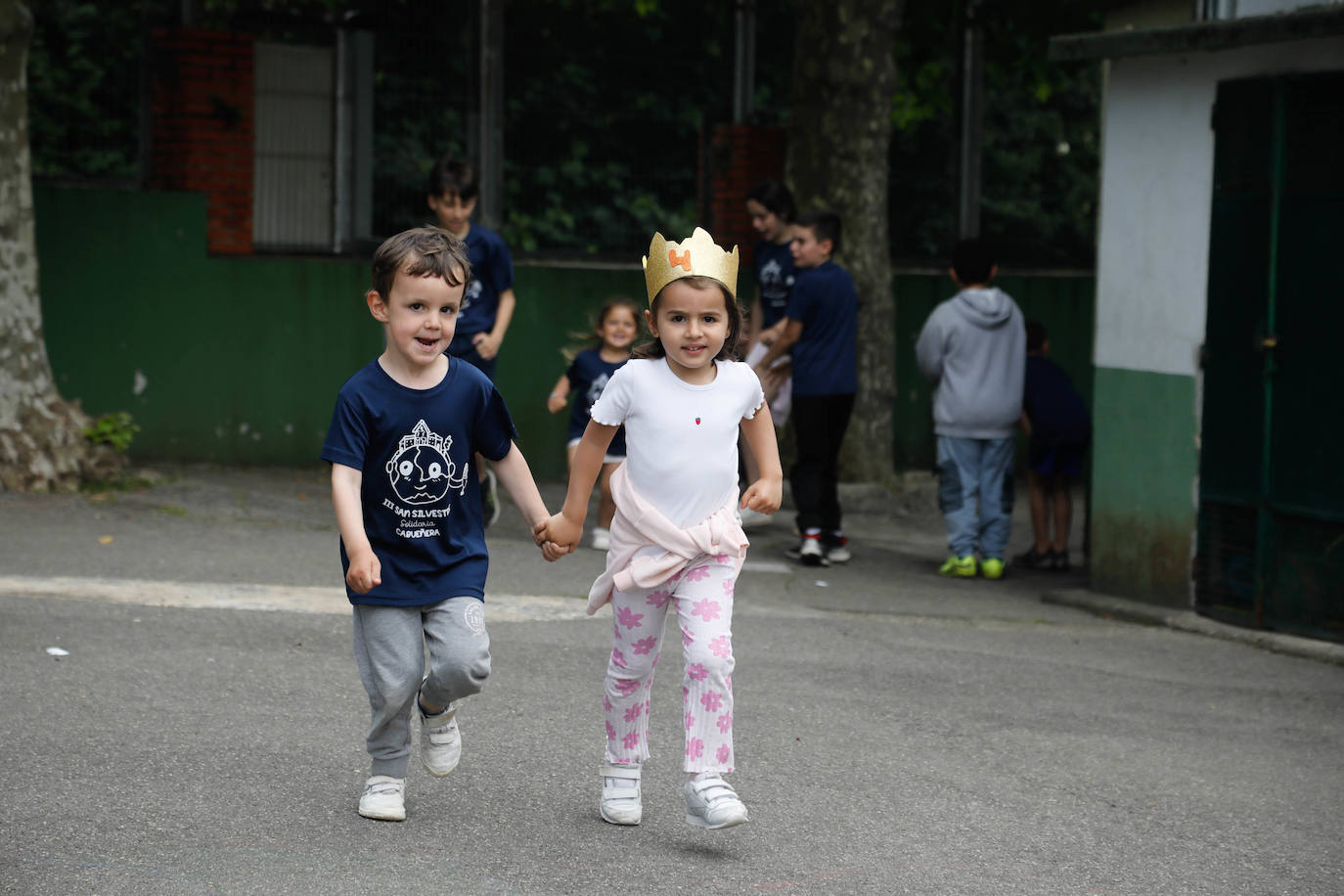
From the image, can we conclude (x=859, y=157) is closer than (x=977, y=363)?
No

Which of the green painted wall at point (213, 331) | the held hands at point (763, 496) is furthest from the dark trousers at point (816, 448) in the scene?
the held hands at point (763, 496)

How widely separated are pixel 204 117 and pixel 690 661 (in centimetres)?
804

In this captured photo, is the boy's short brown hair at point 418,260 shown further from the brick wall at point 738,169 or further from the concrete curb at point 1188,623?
the brick wall at point 738,169

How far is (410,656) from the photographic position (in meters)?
4.62

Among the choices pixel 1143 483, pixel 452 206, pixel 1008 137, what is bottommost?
pixel 1143 483

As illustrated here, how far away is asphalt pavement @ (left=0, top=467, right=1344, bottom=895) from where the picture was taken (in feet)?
14.6

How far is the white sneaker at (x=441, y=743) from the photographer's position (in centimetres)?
483

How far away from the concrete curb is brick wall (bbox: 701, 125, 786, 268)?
5.15m

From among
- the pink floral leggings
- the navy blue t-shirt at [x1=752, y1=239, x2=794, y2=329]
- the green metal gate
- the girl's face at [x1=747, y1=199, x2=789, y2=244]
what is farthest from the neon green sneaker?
the pink floral leggings

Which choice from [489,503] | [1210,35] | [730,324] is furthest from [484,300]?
[730,324]

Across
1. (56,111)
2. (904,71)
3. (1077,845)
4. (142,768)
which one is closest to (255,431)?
(56,111)

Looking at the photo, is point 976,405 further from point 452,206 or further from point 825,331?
point 452,206

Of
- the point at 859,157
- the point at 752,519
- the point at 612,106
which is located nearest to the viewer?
the point at 752,519

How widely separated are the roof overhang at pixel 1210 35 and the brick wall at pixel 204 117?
18.3 feet
